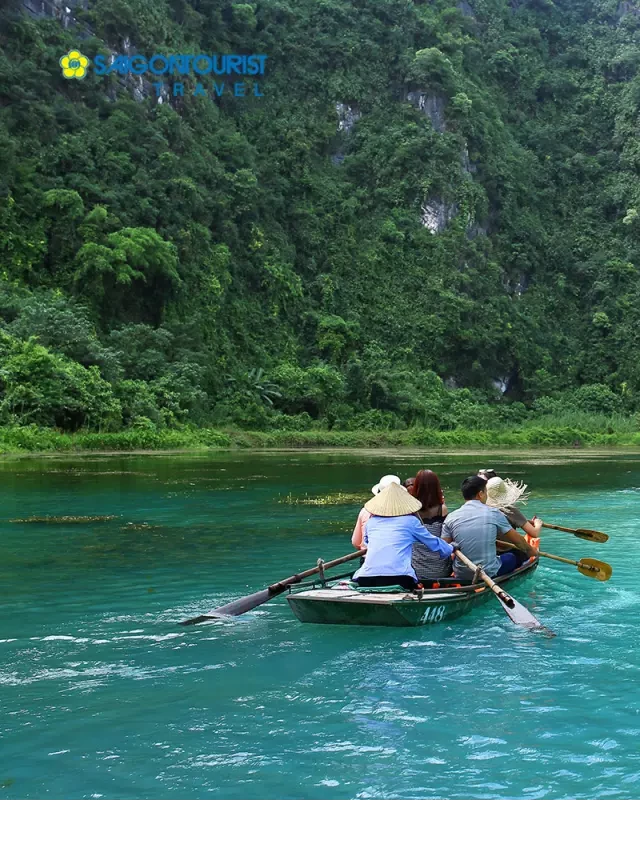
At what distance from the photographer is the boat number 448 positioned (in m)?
7.33

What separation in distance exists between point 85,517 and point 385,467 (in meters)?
12.0

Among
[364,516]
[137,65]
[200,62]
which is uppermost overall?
[200,62]

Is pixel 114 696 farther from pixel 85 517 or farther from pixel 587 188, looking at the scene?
pixel 587 188

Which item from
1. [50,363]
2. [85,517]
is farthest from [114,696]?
[50,363]

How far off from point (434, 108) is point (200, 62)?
1412cm

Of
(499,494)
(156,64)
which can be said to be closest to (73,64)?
(156,64)

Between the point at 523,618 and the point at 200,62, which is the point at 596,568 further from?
the point at 200,62

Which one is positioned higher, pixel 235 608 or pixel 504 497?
pixel 504 497

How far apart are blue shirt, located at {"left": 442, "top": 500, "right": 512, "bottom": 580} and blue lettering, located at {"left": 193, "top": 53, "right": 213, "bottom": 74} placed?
46.7 metres

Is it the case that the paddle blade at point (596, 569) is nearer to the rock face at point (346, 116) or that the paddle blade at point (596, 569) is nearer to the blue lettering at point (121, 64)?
the blue lettering at point (121, 64)

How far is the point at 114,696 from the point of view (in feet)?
19.3

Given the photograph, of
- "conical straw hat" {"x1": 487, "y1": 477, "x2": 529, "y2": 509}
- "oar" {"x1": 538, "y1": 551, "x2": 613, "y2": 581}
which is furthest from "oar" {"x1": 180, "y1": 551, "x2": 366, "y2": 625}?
"oar" {"x1": 538, "y1": 551, "x2": 613, "y2": 581}

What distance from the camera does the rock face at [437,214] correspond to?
53.2 meters

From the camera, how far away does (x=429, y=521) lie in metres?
8.64
